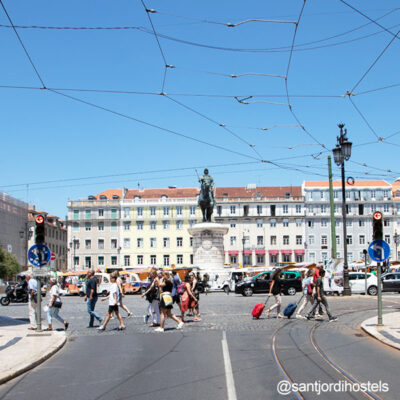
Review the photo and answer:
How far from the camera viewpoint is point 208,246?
40094 millimetres

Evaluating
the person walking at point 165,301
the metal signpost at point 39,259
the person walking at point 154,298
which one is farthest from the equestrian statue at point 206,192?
the metal signpost at point 39,259

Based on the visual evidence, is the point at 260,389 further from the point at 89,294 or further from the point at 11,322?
the point at 11,322

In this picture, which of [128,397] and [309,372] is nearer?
[128,397]

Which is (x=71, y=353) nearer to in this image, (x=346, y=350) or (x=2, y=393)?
(x=2, y=393)

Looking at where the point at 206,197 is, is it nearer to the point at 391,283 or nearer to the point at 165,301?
the point at 391,283

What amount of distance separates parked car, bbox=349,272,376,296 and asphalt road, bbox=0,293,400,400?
2006 cm

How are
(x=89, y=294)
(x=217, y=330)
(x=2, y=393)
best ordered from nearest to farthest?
(x=2, y=393) < (x=217, y=330) < (x=89, y=294)

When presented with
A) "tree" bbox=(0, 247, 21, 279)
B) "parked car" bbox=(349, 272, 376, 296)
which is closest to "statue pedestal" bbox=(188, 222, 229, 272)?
"parked car" bbox=(349, 272, 376, 296)

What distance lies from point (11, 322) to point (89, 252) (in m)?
77.1

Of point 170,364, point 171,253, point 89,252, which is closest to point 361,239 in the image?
point 171,253

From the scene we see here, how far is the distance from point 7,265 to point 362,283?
4354 cm

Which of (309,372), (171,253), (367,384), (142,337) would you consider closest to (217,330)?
(142,337)

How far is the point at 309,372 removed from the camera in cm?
888

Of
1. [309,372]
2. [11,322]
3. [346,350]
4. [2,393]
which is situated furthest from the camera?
[11,322]
